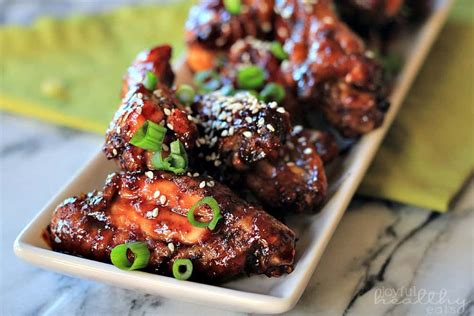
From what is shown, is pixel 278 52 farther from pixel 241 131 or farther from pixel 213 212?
pixel 213 212

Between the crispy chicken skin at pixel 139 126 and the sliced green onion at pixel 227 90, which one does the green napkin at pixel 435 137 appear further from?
the crispy chicken skin at pixel 139 126

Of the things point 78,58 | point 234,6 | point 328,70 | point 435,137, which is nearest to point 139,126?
point 328,70

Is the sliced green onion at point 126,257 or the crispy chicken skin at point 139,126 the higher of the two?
the crispy chicken skin at point 139,126

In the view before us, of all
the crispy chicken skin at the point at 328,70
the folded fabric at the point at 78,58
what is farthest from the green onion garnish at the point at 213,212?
the folded fabric at the point at 78,58

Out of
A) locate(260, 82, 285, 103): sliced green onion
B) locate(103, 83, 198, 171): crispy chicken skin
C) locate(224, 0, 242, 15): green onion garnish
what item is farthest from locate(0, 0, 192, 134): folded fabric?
locate(103, 83, 198, 171): crispy chicken skin

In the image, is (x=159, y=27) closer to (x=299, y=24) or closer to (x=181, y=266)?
(x=299, y=24)
